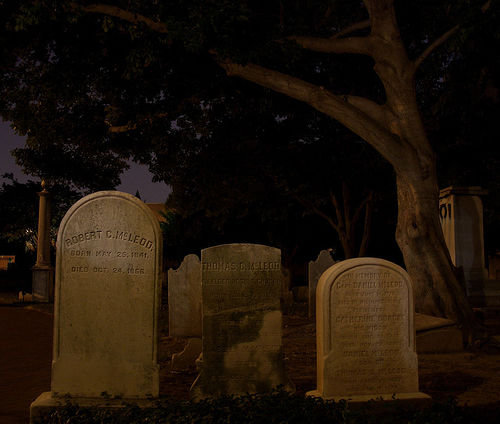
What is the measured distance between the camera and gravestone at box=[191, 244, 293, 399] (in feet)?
19.7

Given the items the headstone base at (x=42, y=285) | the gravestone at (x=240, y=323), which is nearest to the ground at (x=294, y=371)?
the gravestone at (x=240, y=323)

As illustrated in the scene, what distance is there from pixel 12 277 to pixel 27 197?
697 cm

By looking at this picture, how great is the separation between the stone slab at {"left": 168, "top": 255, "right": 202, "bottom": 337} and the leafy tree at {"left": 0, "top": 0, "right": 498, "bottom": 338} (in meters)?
4.21

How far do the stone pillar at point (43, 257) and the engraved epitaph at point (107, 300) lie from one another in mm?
15986

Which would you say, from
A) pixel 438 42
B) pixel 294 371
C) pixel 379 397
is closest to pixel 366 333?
pixel 379 397

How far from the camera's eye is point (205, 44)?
1041cm

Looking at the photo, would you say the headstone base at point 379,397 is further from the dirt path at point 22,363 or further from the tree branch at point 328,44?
the tree branch at point 328,44

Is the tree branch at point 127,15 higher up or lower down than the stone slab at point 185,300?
higher up

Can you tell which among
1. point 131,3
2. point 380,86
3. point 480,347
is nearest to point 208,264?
point 480,347

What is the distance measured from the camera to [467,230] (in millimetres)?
13672

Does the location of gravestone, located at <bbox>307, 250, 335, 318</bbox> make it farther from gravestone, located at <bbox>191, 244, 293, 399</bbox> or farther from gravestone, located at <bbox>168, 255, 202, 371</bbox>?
gravestone, located at <bbox>191, 244, 293, 399</bbox>

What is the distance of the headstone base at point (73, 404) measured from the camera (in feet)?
17.0

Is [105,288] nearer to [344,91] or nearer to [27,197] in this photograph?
[344,91]

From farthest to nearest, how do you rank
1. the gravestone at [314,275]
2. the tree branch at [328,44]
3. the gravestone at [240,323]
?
the gravestone at [314,275], the tree branch at [328,44], the gravestone at [240,323]
